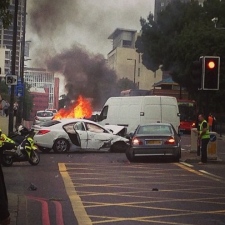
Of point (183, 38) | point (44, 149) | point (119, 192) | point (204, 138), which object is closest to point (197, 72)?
point (204, 138)

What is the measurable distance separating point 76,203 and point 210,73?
10.6 meters

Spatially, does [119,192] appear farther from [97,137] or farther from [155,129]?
[97,137]

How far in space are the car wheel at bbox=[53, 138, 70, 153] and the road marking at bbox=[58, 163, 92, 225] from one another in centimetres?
861

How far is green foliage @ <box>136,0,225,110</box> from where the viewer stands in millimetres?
59656

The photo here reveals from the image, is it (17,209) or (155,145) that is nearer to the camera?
(17,209)

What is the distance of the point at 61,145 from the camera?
27125 mm

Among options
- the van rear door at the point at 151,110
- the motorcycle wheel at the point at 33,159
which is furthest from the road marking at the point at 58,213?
the van rear door at the point at 151,110

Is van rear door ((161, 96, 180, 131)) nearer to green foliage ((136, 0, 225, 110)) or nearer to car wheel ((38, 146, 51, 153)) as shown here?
car wheel ((38, 146, 51, 153))

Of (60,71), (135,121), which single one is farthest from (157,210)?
(60,71)

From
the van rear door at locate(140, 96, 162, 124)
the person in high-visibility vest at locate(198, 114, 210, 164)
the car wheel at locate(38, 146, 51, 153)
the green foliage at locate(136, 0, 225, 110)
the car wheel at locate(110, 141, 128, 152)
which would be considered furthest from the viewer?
the green foliage at locate(136, 0, 225, 110)

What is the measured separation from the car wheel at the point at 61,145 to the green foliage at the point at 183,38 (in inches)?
1129

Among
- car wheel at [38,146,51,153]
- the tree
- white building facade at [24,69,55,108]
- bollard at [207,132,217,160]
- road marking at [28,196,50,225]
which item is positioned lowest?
car wheel at [38,146,51,153]

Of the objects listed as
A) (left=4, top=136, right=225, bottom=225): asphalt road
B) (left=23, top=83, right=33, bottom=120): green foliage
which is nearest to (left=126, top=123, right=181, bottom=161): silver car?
(left=4, top=136, right=225, bottom=225): asphalt road

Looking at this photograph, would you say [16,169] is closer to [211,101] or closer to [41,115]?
[41,115]
